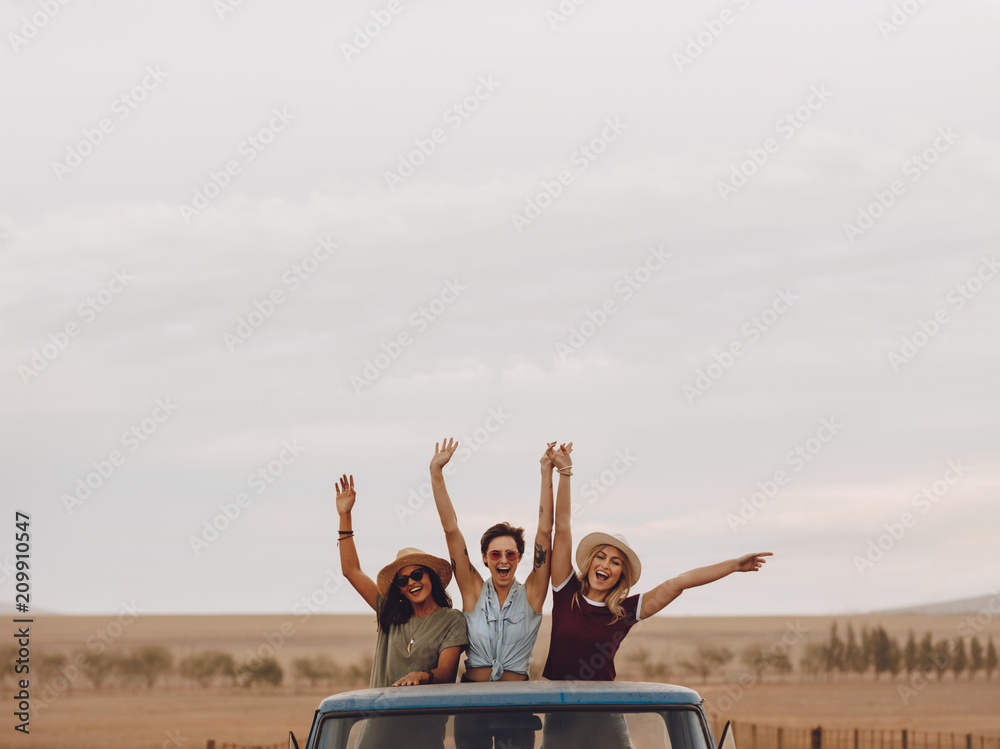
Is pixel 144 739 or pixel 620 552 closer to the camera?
pixel 620 552

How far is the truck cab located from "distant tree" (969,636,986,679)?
5350 centimetres

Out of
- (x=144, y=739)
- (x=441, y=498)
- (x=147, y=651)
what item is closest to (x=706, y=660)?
(x=147, y=651)

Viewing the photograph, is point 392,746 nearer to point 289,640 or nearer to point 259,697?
point 259,697

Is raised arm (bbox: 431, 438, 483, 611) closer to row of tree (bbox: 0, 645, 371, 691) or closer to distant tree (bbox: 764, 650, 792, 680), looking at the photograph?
row of tree (bbox: 0, 645, 371, 691)

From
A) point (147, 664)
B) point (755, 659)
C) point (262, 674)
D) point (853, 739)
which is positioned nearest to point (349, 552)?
point (853, 739)

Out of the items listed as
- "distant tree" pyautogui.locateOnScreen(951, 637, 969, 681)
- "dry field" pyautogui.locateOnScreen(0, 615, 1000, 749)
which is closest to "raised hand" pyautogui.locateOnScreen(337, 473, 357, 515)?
"dry field" pyautogui.locateOnScreen(0, 615, 1000, 749)

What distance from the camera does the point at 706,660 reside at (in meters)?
58.1

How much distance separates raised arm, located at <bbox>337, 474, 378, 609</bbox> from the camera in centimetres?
721

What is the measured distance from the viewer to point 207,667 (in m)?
57.0

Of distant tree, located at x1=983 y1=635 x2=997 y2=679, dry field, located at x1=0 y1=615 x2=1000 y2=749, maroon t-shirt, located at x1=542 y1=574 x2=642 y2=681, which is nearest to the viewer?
Result: maroon t-shirt, located at x1=542 y1=574 x2=642 y2=681

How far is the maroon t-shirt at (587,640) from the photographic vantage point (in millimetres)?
6413

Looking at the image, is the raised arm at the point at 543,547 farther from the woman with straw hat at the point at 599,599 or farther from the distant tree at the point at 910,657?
the distant tree at the point at 910,657

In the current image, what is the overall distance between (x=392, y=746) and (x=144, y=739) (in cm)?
3200

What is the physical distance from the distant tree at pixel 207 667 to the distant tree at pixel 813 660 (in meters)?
25.4
